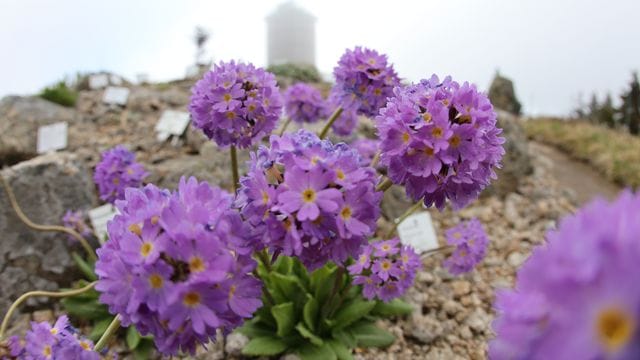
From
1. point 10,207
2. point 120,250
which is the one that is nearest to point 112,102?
point 10,207

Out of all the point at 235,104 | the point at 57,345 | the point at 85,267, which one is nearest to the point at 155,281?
the point at 57,345

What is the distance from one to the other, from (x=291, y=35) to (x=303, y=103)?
57.0 feet

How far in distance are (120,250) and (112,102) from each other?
6154 mm

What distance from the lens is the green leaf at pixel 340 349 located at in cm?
258

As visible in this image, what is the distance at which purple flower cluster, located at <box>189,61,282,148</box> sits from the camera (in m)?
2.32

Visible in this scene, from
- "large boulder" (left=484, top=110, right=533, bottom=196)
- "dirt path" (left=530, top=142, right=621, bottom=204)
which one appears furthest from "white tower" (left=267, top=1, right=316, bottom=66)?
"large boulder" (left=484, top=110, right=533, bottom=196)

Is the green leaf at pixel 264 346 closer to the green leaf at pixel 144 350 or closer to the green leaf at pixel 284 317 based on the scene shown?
the green leaf at pixel 284 317

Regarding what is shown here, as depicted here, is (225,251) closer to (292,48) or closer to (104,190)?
(104,190)

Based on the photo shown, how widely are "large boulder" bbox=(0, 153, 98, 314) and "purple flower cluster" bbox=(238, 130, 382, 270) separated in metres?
2.67

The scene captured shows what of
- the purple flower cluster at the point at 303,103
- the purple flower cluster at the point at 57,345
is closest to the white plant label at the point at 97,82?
the purple flower cluster at the point at 303,103

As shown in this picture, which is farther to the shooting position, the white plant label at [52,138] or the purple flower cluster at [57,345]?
the white plant label at [52,138]

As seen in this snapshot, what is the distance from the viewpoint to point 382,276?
251 cm

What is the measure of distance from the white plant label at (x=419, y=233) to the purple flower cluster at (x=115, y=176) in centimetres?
181

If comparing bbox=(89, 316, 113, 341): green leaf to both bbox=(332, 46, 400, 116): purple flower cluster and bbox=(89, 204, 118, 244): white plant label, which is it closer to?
bbox=(89, 204, 118, 244): white plant label
